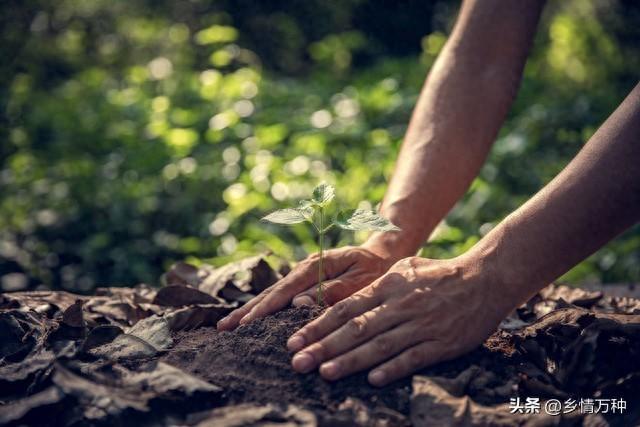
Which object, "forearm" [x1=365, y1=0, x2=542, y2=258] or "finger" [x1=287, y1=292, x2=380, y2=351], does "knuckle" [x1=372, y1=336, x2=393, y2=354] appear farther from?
"forearm" [x1=365, y1=0, x2=542, y2=258]

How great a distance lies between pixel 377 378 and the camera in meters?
1.76

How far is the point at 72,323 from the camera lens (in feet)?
7.12

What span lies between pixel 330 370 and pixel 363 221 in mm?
425

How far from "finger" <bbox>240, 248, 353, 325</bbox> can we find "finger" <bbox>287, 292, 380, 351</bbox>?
26 centimetres

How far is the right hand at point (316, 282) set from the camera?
83.9 inches

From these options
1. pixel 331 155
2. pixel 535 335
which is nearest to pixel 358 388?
pixel 535 335

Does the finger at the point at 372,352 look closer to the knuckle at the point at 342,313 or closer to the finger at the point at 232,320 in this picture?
the knuckle at the point at 342,313

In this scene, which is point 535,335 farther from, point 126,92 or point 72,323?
point 126,92

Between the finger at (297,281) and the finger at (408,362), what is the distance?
466mm

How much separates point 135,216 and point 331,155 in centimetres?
141

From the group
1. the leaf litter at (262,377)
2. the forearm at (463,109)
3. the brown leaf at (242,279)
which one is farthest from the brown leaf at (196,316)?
the forearm at (463,109)

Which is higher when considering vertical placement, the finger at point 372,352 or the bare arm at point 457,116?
the bare arm at point 457,116

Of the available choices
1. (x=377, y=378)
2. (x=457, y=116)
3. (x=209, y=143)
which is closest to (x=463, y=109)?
(x=457, y=116)

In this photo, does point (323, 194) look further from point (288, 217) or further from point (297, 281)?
point (297, 281)
